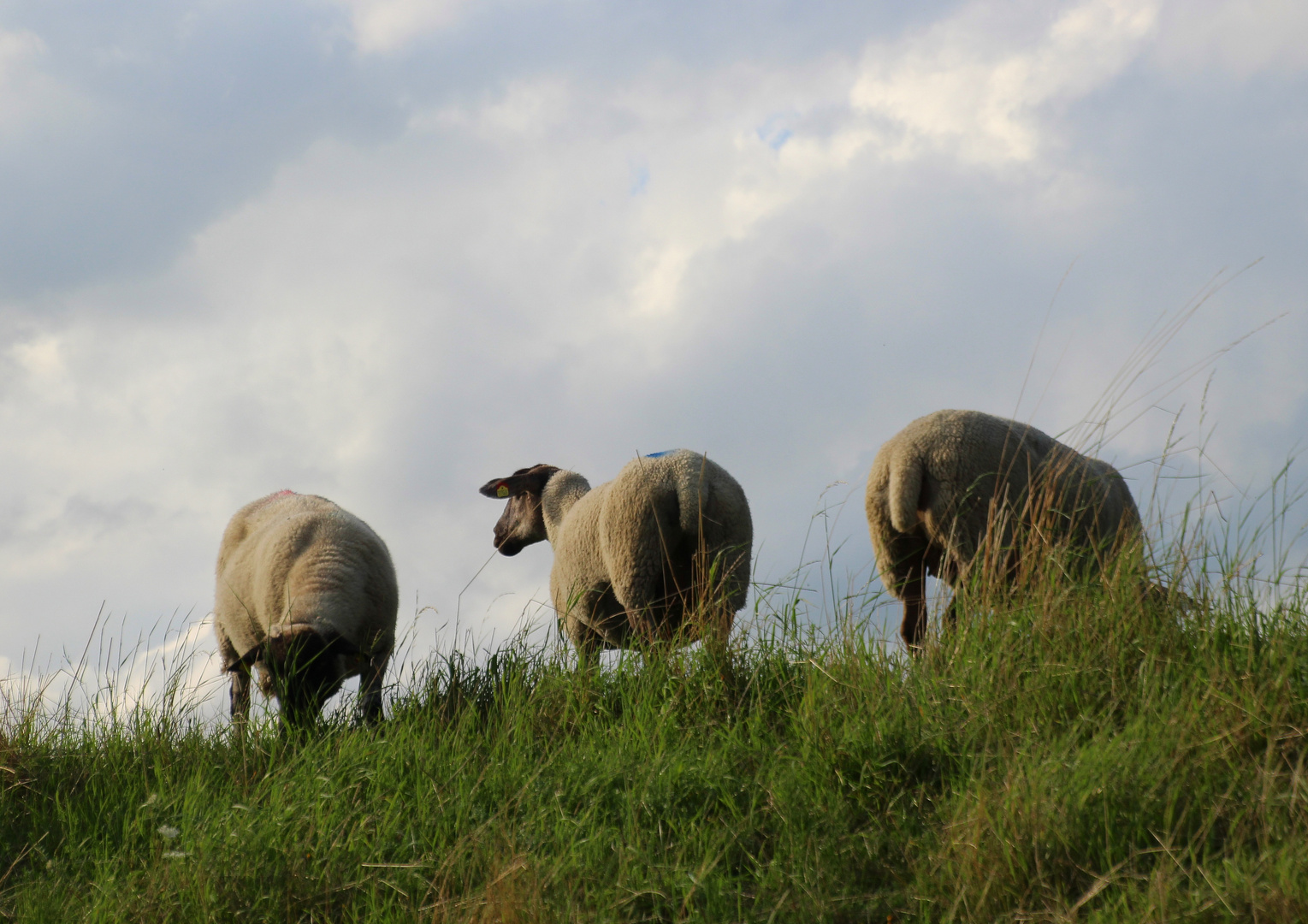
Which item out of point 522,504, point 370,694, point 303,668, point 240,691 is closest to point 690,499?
point 370,694

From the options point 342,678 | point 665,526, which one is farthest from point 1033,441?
point 342,678

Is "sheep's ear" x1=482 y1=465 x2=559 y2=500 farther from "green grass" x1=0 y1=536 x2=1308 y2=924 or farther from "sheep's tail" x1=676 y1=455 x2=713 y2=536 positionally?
"green grass" x1=0 y1=536 x2=1308 y2=924

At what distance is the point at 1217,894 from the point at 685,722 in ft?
7.34

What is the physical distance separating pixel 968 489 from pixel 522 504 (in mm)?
4287

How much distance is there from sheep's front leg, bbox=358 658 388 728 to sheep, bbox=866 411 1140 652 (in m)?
2.99

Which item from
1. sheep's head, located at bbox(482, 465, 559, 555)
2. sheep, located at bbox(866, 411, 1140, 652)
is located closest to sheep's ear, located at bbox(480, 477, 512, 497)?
sheep's head, located at bbox(482, 465, 559, 555)

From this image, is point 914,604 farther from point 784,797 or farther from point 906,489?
point 784,797

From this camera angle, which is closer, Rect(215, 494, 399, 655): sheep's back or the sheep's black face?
the sheep's black face

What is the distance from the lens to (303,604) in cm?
628

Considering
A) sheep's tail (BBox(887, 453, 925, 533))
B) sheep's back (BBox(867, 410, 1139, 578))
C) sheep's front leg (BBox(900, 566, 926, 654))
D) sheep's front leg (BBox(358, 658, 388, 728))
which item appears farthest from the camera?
sheep's front leg (BBox(900, 566, 926, 654))

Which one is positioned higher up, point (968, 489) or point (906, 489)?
point (906, 489)

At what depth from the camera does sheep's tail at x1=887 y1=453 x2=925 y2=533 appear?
561 cm

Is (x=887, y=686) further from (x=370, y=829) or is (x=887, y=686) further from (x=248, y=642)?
(x=248, y=642)

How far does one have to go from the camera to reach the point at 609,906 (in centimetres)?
318
